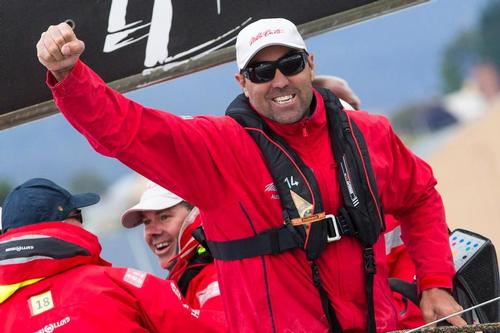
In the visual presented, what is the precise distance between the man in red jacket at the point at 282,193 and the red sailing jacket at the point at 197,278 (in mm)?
434

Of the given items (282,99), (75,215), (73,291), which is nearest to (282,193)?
(282,99)

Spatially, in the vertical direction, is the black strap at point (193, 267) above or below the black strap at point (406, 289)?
above

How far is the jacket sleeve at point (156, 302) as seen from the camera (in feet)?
10.1

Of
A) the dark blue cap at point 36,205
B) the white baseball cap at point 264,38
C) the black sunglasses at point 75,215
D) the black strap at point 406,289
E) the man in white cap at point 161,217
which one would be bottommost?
the black strap at point 406,289

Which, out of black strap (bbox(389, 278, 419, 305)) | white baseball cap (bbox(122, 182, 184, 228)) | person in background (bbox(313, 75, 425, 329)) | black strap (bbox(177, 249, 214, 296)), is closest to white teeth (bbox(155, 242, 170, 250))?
white baseball cap (bbox(122, 182, 184, 228))

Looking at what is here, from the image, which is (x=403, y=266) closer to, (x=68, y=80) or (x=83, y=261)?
(x=83, y=261)

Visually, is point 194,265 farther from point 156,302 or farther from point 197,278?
point 156,302

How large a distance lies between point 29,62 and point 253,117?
1.02 m

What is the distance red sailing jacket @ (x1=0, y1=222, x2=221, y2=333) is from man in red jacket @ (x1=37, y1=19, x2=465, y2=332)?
35 cm

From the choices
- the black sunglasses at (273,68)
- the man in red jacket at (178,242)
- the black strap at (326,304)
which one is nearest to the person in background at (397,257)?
the black strap at (326,304)

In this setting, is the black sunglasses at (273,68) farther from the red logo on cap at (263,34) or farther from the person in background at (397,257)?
the person in background at (397,257)

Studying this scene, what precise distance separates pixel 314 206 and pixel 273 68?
1.34ft

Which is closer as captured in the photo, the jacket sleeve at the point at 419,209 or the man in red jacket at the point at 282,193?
the man in red jacket at the point at 282,193

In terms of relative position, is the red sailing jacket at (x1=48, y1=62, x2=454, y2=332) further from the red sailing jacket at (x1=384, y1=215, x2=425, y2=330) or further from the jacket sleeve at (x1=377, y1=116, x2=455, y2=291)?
the red sailing jacket at (x1=384, y1=215, x2=425, y2=330)
